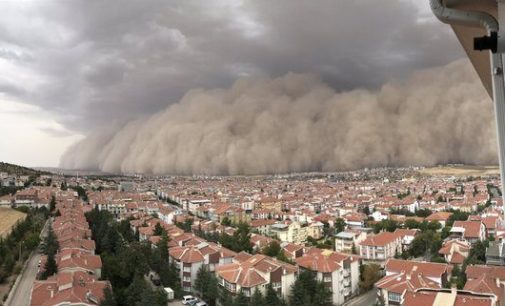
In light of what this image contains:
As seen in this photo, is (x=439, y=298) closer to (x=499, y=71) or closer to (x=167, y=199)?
(x=499, y=71)

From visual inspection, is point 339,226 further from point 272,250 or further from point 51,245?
point 51,245

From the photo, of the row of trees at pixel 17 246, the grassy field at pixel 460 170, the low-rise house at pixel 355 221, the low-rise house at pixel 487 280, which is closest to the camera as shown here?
the low-rise house at pixel 487 280

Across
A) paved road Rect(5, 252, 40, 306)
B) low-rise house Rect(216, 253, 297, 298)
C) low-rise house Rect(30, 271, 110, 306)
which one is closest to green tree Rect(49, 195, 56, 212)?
paved road Rect(5, 252, 40, 306)

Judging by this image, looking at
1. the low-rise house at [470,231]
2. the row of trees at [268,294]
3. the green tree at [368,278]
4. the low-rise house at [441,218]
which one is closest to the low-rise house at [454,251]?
the low-rise house at [470,231]

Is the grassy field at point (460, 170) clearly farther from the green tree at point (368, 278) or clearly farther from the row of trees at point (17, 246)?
the row of trees at point (17, 246)

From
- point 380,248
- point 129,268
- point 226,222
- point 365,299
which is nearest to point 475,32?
point 365,299

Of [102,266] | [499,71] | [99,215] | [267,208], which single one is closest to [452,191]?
[267,208]
